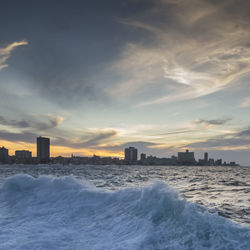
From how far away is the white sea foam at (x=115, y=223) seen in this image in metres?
5.30

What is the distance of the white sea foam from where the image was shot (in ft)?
17.4

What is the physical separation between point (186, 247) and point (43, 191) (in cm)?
899

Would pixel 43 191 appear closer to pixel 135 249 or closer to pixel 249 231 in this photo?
pixel 135 249

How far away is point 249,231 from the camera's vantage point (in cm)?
529

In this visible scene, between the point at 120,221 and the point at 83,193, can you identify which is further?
the point at 83,193

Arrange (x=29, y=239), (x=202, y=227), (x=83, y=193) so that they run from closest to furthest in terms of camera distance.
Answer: (x=202, y=227), (x=29, y=239), (x=83, y=193)

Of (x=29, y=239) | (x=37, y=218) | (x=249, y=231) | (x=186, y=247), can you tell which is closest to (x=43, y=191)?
(x=37, y=218)

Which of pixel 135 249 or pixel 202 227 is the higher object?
pixel 202 227

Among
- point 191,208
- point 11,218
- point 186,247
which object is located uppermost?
point 191,208

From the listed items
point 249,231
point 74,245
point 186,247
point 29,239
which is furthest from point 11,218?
point 249,231

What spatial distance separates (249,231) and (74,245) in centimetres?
462

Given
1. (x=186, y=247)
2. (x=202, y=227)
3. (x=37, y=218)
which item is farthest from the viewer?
(x=37, y=218)

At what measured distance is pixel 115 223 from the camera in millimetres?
7066

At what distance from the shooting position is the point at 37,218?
324 inches
